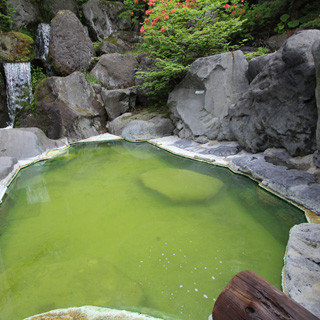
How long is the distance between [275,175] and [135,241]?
268 cm

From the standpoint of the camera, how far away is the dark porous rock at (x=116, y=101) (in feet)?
30.4

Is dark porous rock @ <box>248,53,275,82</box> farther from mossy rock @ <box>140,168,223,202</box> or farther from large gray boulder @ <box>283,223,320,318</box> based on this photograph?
large gray boulder @ <box>283,223,320,318</box>

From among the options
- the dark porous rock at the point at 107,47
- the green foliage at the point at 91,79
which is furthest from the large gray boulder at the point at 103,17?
the green foliage at the point at 91,79

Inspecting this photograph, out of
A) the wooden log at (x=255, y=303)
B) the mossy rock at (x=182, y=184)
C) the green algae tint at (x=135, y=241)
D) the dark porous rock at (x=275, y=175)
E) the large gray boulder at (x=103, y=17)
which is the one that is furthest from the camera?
the large gray boulder at (x=103, y=17)

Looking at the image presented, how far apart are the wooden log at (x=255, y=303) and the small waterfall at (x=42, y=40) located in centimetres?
1287

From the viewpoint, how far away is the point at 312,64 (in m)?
Answer: 4.02

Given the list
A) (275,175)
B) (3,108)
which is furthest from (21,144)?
(275,175)

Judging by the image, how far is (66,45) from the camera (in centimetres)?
936

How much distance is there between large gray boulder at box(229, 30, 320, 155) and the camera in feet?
13.6

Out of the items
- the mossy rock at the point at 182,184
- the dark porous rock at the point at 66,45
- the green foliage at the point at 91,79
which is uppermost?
the dark porous rock at the point at 66,45

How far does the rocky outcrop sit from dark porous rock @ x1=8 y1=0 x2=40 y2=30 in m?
7.64

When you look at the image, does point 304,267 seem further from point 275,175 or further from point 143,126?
point 143,126

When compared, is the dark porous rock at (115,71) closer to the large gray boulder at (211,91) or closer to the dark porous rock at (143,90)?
the dark porous rock at (143,90)

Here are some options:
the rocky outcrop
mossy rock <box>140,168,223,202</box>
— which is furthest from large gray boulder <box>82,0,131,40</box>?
mossy rock <box>140,168,223,202</box>
